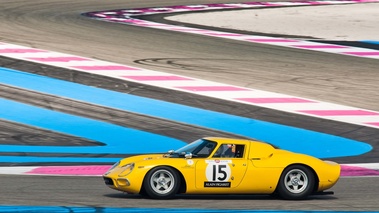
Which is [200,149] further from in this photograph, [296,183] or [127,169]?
[296,183]

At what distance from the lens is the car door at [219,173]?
12.3 meters

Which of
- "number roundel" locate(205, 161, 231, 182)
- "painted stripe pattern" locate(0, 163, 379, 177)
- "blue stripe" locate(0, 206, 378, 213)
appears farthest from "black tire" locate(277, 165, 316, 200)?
"painted stripe pattern" locate(0, 163, 379, 177)

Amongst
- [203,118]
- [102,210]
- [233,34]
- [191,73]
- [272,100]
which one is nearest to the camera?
[102,210]

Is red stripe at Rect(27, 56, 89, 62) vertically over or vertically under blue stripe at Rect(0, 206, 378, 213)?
over

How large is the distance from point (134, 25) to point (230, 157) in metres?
18.4

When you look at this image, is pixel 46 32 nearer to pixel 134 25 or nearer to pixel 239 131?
pixel 134 25

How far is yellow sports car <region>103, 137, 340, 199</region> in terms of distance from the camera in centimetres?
1217

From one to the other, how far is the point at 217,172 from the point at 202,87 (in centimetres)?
950

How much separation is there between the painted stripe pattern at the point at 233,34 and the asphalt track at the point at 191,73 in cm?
82

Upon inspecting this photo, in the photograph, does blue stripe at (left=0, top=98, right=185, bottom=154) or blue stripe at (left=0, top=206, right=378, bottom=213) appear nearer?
blue stripe at (left=0, top=206, right=378, bottom=213)

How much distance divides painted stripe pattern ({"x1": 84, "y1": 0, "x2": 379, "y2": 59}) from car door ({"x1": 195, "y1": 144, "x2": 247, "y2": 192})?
47.7 feet

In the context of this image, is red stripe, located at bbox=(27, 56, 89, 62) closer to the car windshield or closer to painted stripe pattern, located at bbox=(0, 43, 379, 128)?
painted stripe pattern, located at bbox=(0, 43, 379, 128)

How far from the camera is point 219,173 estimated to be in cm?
1232

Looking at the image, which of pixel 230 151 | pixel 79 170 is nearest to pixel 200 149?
pixel 230 151
